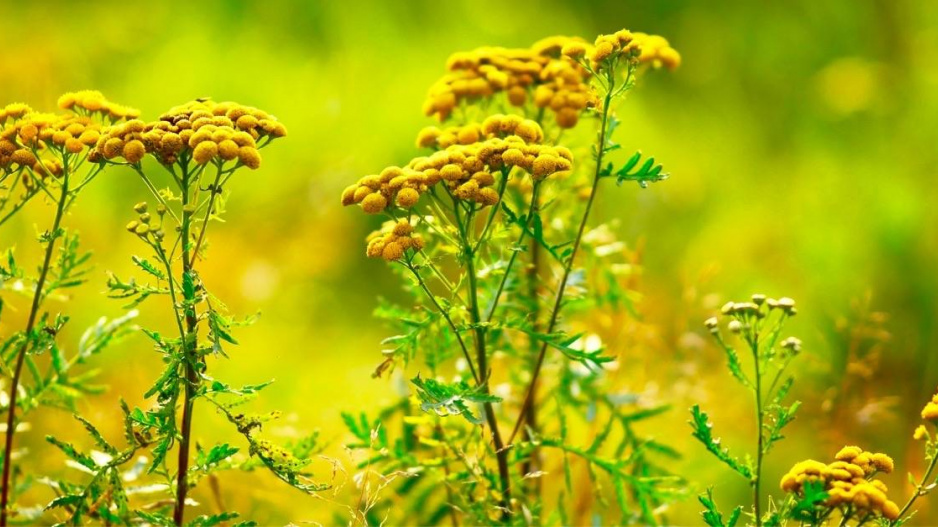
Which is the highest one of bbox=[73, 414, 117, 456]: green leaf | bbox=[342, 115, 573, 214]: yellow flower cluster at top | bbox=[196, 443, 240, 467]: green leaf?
bbox=[342, 115, 573, 214]: yellow flower cluster at top

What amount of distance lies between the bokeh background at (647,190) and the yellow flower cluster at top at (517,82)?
1.12 m

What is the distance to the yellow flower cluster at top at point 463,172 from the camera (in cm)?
205

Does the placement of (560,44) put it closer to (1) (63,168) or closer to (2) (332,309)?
(1) (63,168)

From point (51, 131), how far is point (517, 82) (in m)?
1.01

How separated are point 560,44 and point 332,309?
8.85 ft

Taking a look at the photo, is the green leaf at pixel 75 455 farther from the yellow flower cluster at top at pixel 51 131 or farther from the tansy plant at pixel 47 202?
the yellow flower cluster at top at pixel 51 131

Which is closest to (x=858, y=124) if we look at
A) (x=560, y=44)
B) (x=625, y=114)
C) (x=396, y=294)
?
(x=625, y=114)

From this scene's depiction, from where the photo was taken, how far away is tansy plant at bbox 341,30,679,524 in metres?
2.11

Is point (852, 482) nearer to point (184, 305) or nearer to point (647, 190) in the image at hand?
point (184, 305)

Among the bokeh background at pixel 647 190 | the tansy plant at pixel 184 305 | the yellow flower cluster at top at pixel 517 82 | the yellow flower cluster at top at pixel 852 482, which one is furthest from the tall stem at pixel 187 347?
the bokeh background at pixel 647 190

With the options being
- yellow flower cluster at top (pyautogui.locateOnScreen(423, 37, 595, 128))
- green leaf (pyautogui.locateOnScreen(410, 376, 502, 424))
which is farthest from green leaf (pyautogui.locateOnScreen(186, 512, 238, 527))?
yellow flower cluster at top (pyautogui.locateOnScreen(423, 37, 595, 128))

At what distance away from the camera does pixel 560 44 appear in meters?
2.59

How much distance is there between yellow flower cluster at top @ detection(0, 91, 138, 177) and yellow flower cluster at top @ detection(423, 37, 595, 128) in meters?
0.69

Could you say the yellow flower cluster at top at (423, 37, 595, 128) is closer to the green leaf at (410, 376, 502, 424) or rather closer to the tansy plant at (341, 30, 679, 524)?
the tansy plant at (341, 30, 679, 524)
